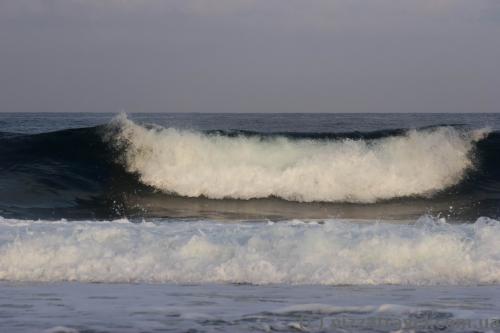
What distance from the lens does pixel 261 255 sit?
26.2 feet

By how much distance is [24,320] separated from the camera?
561cm

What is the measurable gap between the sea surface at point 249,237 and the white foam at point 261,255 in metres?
0.02

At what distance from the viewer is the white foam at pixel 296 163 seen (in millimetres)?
15781

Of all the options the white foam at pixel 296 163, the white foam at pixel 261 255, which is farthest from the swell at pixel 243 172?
the white foam at pixel 261 255

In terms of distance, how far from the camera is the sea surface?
19.4 feet

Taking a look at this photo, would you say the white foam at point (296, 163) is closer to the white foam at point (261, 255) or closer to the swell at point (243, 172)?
the swell at point (243, 172)

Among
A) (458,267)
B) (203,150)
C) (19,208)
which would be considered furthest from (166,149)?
(458,267)

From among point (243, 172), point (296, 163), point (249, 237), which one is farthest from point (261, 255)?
point (296, 163)

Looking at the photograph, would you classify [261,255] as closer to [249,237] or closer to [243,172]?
[249,237]

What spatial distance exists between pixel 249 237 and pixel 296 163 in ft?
26.9

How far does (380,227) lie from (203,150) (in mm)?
8638

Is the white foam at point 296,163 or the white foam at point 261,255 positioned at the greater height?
the white foam at point 296,163

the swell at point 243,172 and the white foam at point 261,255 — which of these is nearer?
the white foam at point 261,255

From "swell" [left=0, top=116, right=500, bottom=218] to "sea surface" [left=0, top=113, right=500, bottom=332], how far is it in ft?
0.15
